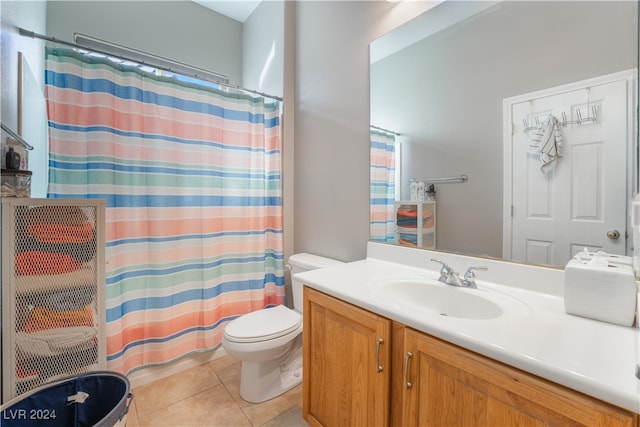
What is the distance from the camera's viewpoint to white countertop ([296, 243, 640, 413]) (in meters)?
0.56

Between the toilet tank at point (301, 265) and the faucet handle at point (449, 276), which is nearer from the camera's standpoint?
the faucet handle at point (449, 276)

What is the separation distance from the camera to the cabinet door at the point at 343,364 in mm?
971

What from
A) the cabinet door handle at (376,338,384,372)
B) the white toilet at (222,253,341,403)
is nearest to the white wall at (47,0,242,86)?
the white toilet at (222,253,341,403)

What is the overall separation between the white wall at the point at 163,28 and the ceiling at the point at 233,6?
0.05m

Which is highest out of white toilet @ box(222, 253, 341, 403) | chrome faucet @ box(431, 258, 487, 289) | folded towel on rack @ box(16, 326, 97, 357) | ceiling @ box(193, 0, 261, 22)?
ceiling @ box(193, 0, 261, 22)

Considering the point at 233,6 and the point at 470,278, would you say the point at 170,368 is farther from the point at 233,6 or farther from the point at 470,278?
the point at 233,6

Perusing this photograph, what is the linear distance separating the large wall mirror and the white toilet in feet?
3.02

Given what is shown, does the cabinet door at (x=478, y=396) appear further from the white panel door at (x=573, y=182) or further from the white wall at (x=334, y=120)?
the white wall at (x=334, y=120)


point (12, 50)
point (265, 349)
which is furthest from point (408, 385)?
point (12, 50)

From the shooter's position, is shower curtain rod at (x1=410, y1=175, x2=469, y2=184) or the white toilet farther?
the white toilet

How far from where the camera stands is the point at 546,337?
71 centimetres

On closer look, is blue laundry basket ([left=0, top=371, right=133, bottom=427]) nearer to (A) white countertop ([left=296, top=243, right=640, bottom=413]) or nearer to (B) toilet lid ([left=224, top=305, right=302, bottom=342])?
(B) toilet lid ([left=224, top=305, right=302, bottom=342])

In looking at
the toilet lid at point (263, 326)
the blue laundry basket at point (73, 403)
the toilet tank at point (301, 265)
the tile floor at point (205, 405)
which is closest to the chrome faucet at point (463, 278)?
the toilet tank at point (301, 265)

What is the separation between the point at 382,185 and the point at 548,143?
0.77 meters
